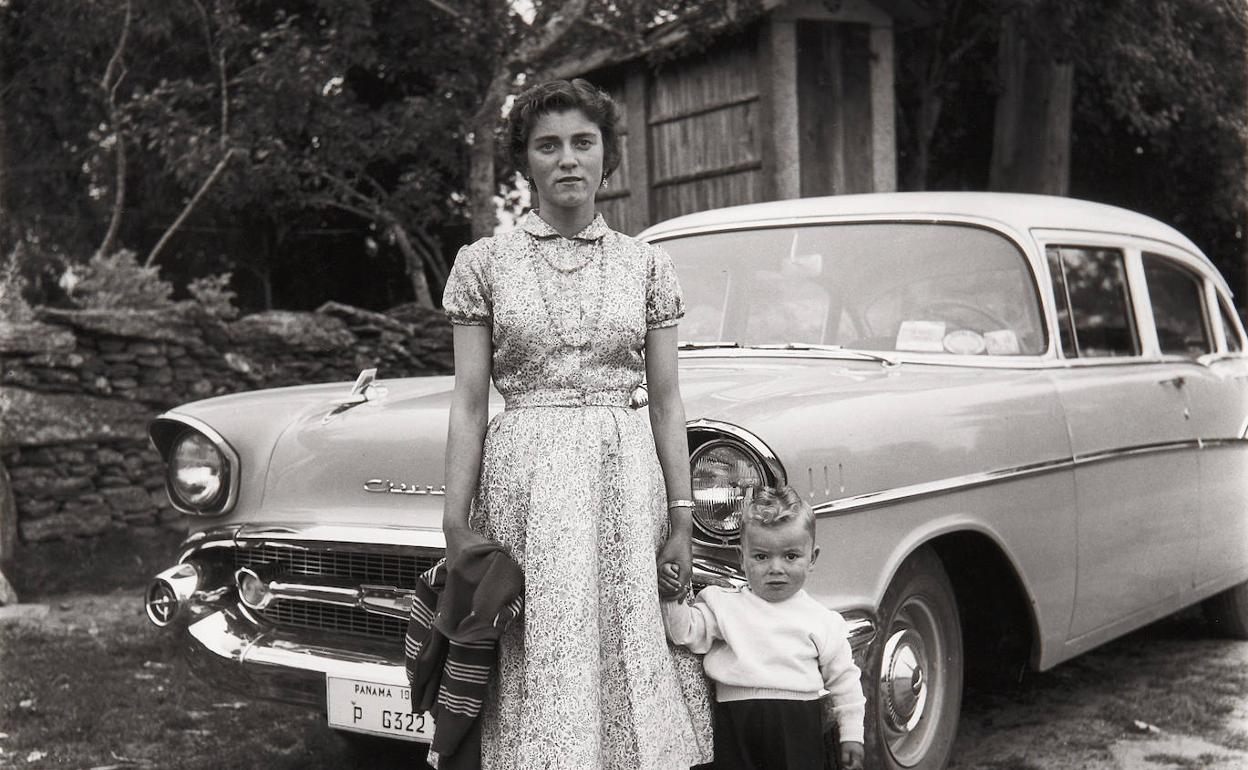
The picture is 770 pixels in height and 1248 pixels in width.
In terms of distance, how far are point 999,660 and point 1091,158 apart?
840cm

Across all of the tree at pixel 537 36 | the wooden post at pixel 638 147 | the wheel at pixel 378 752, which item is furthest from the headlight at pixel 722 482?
the wooden post at pixel 638 147

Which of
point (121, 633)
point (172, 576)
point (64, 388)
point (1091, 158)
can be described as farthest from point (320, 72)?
point (1091, 158)

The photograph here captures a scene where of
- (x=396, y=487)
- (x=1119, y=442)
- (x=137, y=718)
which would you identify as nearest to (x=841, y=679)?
(x=396, y=487)

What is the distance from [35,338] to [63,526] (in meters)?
0.94

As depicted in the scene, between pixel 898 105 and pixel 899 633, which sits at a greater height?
pixel 898 105

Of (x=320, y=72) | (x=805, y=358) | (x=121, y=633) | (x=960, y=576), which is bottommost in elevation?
(x=121, y=633)

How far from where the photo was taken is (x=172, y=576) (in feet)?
10.6

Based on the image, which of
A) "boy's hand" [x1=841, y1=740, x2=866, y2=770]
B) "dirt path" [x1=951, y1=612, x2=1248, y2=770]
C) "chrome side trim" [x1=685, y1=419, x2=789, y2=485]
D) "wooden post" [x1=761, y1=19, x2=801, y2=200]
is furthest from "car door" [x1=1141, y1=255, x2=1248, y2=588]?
"wooden post" [x1=761, y1=19, x2=801, y2=200]

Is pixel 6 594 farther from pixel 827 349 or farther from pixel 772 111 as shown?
pixel 772 111

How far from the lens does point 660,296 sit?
2.29 m

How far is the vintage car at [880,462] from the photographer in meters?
2.77

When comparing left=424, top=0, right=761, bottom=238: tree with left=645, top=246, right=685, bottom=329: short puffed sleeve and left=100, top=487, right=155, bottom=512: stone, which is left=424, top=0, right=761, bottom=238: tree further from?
left=645, top=246, right=685, bottom=329: short puffed sleeve

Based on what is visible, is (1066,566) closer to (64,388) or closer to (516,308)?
(516,308)

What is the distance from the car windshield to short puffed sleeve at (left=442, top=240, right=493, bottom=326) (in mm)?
1554
